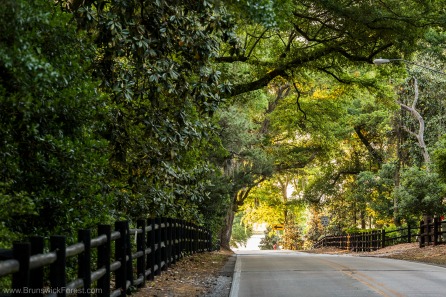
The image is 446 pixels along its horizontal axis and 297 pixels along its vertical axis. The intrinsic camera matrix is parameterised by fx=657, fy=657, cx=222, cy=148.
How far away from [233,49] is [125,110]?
258 centimetres

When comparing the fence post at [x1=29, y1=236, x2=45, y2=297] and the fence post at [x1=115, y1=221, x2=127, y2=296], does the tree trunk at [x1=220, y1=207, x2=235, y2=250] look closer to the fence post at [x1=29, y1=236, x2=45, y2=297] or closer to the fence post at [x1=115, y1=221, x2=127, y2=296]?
the fence post at [x1=115, y1=221, x2=127, y2=296]

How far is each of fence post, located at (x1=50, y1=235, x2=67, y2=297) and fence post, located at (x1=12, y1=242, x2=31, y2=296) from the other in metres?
0.99

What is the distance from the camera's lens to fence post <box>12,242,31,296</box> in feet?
18.8

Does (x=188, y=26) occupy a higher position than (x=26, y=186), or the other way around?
(x=188, y=26)

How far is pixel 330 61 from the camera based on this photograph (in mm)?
23688

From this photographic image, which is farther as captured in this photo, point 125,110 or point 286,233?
point 286,233

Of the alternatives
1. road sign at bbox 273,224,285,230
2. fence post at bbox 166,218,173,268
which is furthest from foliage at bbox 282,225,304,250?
fence post at bbox 166,218,173,268

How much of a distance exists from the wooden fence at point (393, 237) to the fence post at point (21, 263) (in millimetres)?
25653

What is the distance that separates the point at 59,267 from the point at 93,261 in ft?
16.0

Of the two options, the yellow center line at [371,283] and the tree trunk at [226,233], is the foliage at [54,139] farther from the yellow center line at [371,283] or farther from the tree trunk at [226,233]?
the tree trunk at [226,233]

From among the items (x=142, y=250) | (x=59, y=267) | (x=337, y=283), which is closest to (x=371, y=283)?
(x=337, y=283)

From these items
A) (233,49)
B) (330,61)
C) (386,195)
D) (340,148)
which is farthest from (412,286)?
(340,148)

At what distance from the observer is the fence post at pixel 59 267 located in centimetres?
681

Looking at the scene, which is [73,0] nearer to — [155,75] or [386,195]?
[155,75]
